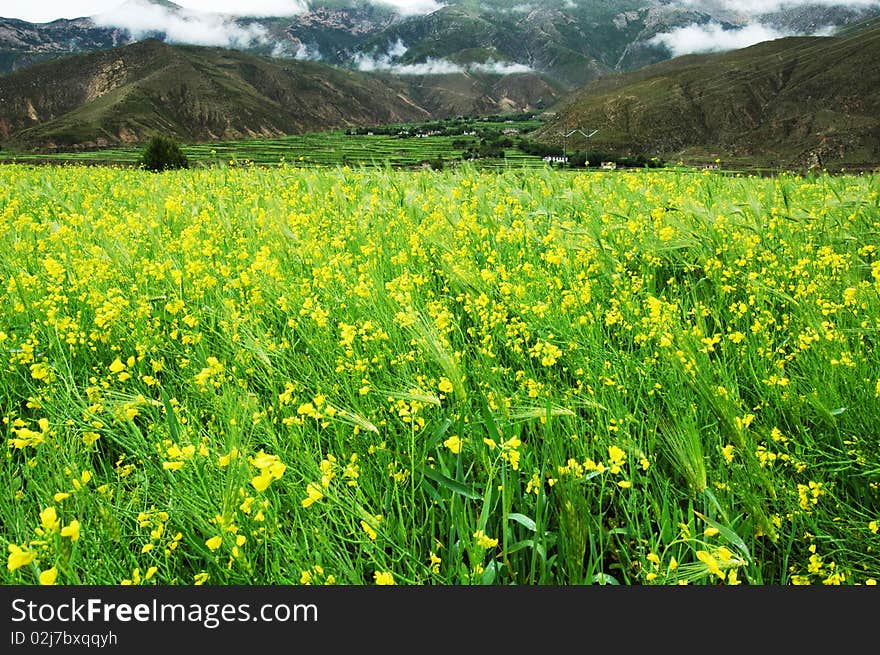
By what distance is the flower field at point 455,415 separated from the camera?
6.37 ft

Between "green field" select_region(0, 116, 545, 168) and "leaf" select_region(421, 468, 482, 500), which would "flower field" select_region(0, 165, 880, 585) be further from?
"green field" select_region(0, 116, 545, 168)

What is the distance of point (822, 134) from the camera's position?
601 feet

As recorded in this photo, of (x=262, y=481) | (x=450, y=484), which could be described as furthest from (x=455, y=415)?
(x=262, y=481)

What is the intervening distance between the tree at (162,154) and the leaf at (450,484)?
2051cm

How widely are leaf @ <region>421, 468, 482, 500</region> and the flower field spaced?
13mm

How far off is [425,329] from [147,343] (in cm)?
177

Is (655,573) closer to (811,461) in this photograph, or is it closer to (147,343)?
(811,461)

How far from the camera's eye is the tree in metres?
20.0

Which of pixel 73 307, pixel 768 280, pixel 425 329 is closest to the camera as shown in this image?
pixel 425 329

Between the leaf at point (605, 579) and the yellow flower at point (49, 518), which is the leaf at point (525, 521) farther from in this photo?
the yellow flower at point (49, 518)

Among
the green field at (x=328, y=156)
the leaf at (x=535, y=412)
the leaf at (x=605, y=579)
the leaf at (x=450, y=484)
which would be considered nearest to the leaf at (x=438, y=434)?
the leaf at (x=450, y=484)

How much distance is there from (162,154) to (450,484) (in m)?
22.8

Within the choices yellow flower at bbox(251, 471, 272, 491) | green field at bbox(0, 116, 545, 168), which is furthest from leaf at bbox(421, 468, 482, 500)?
green field at bbox(0, 116, 545, 168)

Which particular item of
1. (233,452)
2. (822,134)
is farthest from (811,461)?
(822,134)
